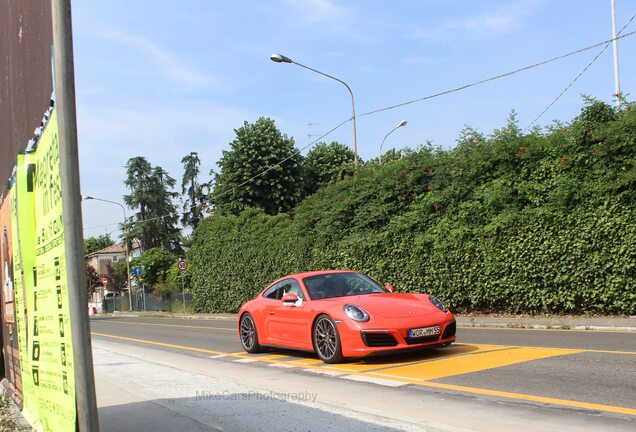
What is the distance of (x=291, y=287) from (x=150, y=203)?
242 ft

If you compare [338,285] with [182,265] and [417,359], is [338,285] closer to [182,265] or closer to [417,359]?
[417,359]

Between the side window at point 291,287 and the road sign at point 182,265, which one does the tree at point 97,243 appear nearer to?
the road sign at point 182,265

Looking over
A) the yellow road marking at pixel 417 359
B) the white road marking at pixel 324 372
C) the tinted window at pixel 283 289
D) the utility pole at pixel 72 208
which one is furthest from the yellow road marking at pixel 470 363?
the utility pole at pixel 72 208

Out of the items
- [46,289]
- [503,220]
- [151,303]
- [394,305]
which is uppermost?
[503,220]

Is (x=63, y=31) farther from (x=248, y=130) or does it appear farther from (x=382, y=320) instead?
(x=248, y=130)

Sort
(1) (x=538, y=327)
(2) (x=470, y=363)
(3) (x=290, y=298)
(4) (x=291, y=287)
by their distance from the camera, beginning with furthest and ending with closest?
1. (1) (x=538, y=327)
2. (4) (x=291, y=287)
3. (3) (x=290, y=298)
4. (2) (x=470, y=363)

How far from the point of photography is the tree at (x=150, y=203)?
80.4 m

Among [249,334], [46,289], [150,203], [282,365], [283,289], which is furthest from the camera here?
[150,203]

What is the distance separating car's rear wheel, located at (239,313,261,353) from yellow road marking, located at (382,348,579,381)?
372cm

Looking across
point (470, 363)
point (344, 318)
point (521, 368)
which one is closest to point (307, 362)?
point (344, 318)

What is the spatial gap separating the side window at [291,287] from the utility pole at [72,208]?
6.79 metres

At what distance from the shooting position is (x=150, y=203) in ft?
267

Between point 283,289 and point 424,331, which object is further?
point 283,289

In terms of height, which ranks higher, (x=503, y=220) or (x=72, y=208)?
(x=503, y=220)
